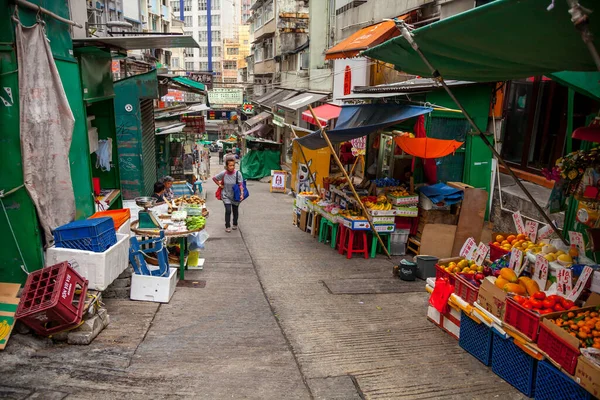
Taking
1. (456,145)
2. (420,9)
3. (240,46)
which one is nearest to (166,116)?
(420,9)

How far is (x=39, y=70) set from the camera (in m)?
6.15

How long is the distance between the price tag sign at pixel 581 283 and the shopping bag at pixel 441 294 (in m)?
1.68

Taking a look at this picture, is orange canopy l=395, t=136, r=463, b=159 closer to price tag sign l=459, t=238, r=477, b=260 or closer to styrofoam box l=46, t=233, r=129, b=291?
price tag sign l=459, t=238, r=477, b=260

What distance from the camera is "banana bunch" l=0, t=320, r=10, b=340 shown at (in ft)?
18.0

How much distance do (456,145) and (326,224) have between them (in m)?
3.84

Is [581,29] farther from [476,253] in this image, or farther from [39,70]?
[39,70]

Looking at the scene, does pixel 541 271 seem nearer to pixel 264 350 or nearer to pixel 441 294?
pixel 441 294

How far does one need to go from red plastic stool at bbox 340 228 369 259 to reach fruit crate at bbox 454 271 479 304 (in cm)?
412

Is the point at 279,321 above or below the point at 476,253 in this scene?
below

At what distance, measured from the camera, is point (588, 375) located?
4.36m

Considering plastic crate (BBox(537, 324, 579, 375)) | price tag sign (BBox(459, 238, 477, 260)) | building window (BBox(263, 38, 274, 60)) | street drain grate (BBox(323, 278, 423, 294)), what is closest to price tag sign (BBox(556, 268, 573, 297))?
plastic crate (BBox(537, 324, 579, 375))

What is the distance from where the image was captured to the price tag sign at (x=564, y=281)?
5.37m

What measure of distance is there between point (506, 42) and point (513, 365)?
3.62 meters

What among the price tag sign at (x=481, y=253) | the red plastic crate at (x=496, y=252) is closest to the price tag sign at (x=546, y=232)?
the red plastic crate at (x=496, y=252)
